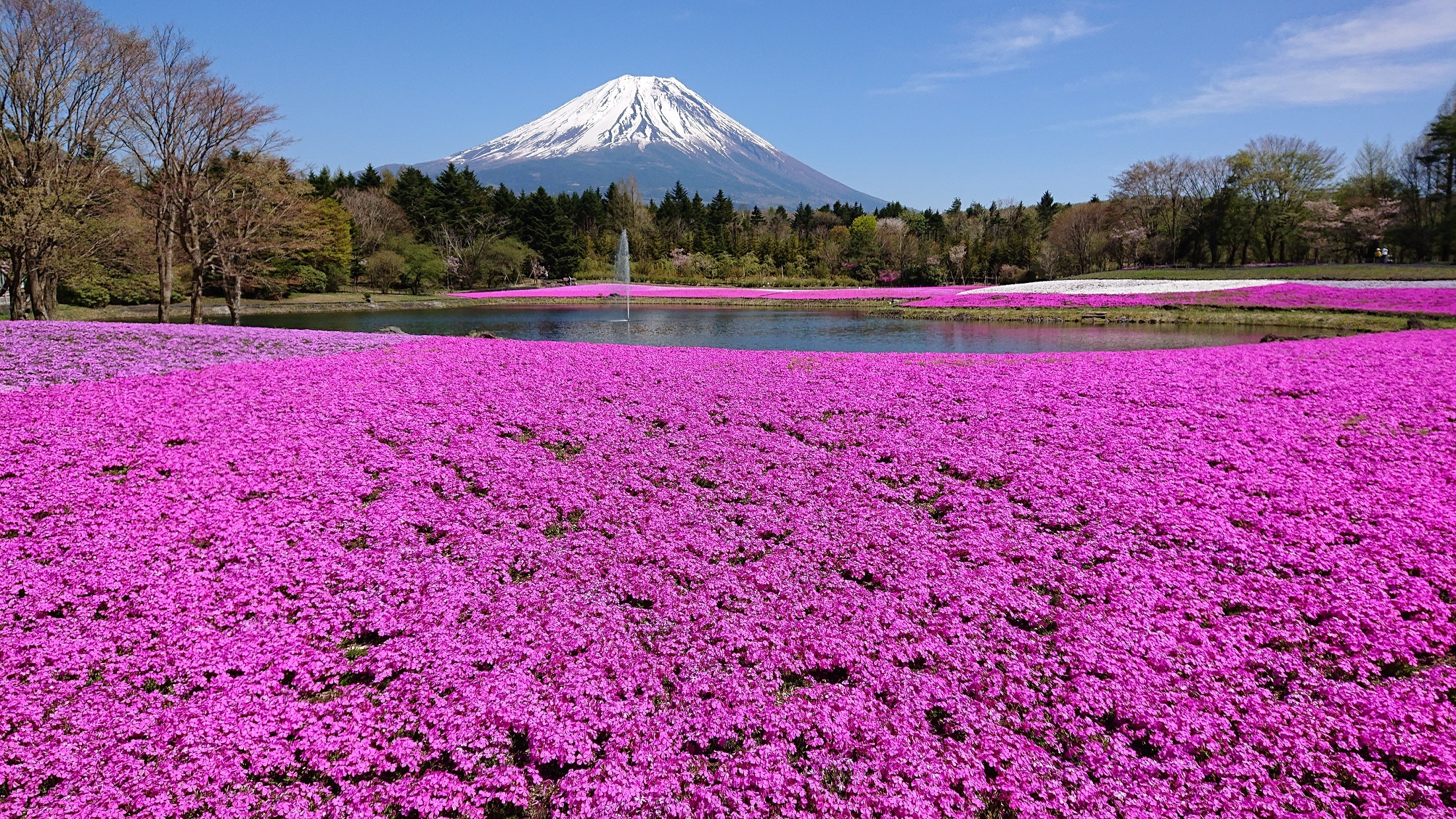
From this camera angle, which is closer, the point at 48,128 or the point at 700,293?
the point at 48,128

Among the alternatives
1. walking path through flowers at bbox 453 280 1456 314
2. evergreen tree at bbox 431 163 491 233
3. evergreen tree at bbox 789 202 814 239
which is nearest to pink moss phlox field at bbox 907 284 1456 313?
walking path through flowers at bbox 453 280 1456 314

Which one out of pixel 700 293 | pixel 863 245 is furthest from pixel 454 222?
pixel 863 245

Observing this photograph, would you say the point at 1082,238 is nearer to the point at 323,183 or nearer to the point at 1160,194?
the point at 1160,194

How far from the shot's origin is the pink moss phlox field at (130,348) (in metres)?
12.1

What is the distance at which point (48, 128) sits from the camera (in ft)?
75.9

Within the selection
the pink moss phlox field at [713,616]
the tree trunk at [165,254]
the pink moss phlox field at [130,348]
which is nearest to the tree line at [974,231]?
the tree trunk at [165,254]

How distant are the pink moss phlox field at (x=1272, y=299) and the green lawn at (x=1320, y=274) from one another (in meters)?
7.17

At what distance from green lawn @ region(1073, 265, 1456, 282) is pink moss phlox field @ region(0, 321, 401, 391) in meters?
57.2

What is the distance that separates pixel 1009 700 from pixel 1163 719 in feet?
2.87

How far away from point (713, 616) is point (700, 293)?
2383 inches

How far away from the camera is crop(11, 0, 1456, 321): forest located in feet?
76.1

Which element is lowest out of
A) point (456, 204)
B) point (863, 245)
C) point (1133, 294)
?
point (1133, 294)

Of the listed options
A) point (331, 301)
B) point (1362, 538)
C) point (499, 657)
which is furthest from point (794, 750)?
point (331, 301)

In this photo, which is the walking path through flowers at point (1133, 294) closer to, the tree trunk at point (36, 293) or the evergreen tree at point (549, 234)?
the evergreen tree at point (549, 234)
